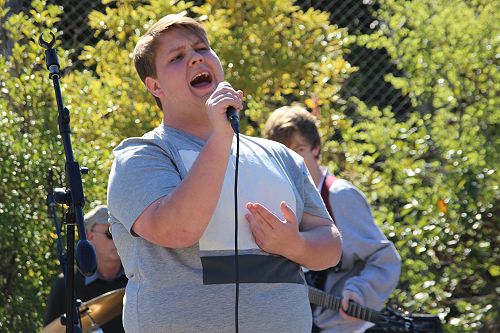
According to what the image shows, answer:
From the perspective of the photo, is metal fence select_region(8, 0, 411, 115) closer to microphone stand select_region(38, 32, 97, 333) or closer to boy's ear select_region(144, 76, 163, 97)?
microphone stand select_region(38, 32, 97, 333)

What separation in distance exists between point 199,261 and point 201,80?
58cm

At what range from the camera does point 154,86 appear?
10.2 feet

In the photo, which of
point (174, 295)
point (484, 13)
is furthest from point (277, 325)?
point (484, 13)

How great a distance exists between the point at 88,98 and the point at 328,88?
1532 millimetres

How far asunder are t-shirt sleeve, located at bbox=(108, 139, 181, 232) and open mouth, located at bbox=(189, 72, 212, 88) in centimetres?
24

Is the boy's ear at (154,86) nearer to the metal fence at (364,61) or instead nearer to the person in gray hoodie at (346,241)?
the person in gray hoodie at (346,241)

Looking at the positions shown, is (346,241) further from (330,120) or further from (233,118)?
(233,118)

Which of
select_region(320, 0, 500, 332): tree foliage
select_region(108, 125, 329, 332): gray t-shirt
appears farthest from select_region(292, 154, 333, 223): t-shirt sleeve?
select_region(320, 0, 500, 332): tree foliage

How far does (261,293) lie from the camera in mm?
2762

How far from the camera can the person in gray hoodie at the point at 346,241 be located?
15.3 feet

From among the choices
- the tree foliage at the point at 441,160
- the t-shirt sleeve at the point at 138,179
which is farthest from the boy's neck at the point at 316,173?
the t-shirt sleeve at the point at 138,179

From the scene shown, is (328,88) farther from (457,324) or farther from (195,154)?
(195,154)

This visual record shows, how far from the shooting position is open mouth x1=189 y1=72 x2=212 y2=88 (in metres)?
2.99

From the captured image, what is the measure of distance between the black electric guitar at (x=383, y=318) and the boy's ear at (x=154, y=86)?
1795 mm
